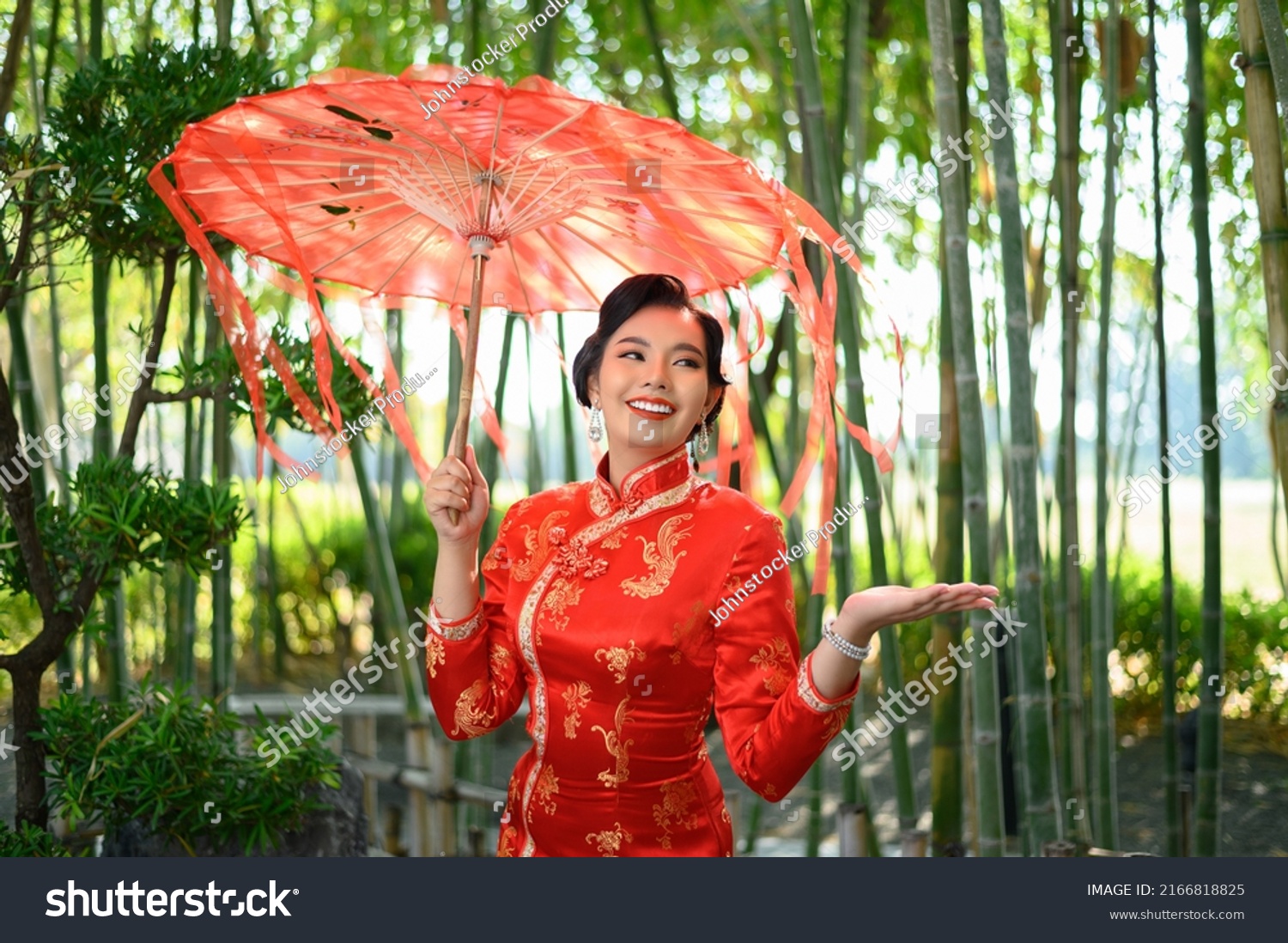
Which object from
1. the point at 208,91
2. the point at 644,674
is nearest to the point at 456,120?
the point at 208,91

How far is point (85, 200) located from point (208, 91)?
24 centimetres

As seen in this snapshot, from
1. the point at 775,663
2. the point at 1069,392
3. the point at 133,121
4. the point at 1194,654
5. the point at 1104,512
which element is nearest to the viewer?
the point at 775,663

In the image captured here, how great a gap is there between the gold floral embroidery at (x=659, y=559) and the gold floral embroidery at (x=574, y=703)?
0.13m

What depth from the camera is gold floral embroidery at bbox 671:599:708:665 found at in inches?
56.0

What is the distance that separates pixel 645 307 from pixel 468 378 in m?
0.23

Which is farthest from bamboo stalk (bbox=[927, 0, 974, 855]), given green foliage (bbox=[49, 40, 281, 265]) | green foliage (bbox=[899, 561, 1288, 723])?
green foliage (bbox=[899, 561, 1288, 723])

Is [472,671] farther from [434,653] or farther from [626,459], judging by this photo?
[626,459]

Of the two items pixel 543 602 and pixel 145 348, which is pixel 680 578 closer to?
pixel 543 602

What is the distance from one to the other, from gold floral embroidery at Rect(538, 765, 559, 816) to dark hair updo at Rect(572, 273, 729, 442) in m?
0.46

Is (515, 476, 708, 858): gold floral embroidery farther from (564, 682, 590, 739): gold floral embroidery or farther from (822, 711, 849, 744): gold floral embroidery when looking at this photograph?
(822, 711, 849, 744): gold floral embroidery

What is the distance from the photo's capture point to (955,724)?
218 cm

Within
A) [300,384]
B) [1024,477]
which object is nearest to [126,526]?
[300,384]

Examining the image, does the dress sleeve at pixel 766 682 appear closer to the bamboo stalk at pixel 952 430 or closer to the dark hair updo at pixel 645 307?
the dark hair updo at pixel 645 307

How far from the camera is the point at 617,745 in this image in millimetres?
1447
